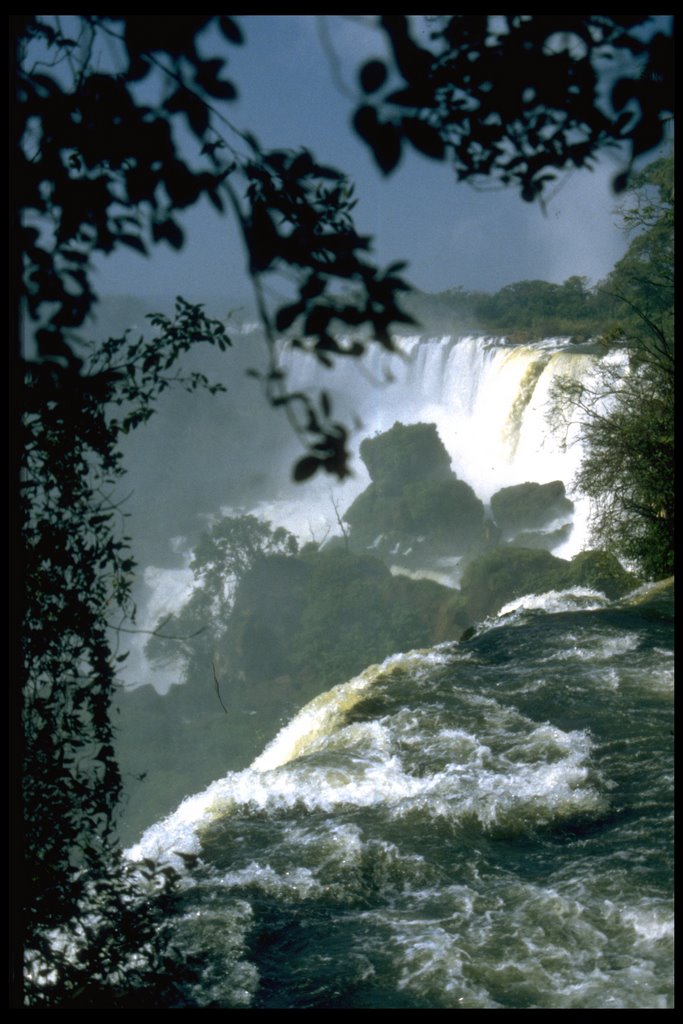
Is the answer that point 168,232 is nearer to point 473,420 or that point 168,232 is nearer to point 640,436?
point 640,436

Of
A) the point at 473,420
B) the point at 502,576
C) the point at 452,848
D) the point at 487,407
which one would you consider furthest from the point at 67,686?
the point at 473,420

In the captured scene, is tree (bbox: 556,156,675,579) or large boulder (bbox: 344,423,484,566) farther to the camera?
large boulder (bbox: 344,423,484,566)

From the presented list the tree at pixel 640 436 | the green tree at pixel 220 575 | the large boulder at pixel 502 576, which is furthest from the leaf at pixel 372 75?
the green tree at pixel 220 575

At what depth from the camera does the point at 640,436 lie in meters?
7.04

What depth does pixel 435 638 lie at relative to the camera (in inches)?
528

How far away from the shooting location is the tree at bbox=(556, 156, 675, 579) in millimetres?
6910

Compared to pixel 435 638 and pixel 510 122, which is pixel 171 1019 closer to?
pixel 510 122

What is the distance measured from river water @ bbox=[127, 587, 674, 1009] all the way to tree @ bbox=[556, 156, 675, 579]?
68.8 inches

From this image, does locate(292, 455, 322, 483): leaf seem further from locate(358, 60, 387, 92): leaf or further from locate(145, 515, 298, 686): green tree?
locate(145, 515, 298, 686): green tree

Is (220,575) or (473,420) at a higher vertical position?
(473,420)

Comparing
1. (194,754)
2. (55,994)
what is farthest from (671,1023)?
(194,754)

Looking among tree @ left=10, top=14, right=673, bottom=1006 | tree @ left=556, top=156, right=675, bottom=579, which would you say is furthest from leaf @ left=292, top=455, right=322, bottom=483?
tree @ left=556, top=156, right=675, bottom=579

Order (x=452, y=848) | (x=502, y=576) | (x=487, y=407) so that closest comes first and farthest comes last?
(x=452, y=848)
(x=502, y=576)
(x=487, y=407)

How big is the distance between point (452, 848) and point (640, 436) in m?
A: 4.63
